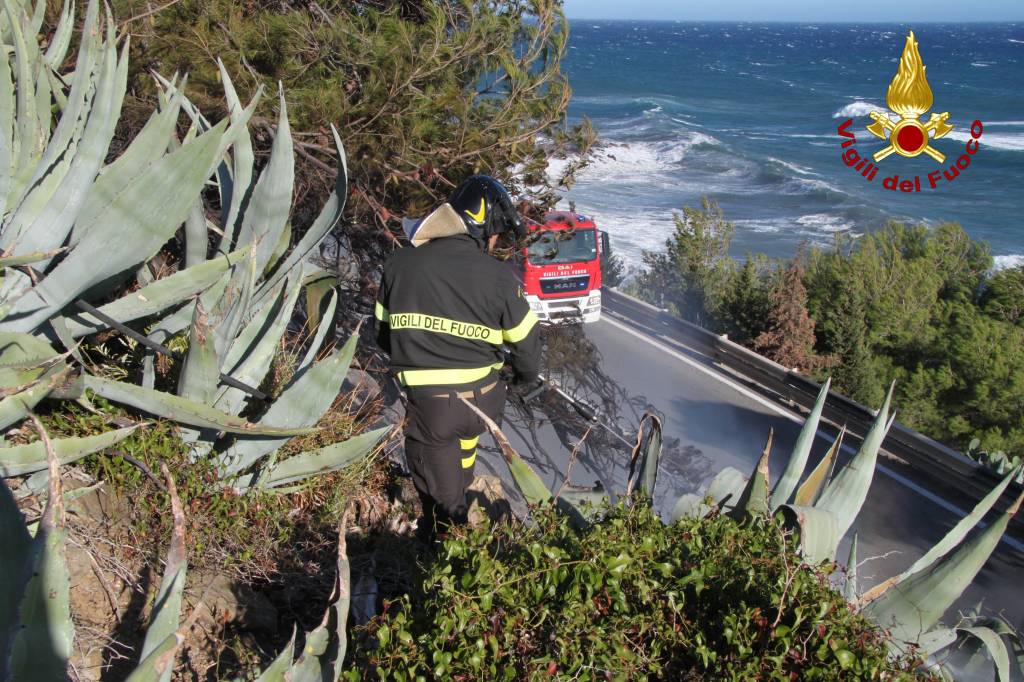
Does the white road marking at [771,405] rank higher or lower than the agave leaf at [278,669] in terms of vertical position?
lower

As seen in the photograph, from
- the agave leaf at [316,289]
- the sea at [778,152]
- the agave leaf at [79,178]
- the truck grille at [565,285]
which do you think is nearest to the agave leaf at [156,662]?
the agave leaf at [79,178]

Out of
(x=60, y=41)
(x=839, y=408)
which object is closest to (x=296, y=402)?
(x=60, y=41)

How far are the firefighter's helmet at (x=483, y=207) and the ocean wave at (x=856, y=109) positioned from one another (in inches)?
3097

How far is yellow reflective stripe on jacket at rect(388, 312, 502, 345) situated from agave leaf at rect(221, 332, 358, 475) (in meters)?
0.37

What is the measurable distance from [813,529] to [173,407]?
2495 mm

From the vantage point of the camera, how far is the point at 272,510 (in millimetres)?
3801

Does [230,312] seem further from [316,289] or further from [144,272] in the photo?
[316,289]

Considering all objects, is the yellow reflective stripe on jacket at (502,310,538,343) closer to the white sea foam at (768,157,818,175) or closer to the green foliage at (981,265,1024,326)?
the green foliage at (981,265,1024,326)

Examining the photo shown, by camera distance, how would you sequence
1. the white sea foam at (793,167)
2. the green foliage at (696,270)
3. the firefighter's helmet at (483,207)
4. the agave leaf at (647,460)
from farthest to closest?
the white sea foam at (793,167), the green foliage at (696,270), the firefighter's helmet at (483,207), the agave leaf at (647,460)

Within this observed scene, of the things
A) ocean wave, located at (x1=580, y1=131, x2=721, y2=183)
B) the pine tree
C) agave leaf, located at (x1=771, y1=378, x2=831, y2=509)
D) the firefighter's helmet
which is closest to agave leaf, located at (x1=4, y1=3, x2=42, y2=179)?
the firefighter's helmet

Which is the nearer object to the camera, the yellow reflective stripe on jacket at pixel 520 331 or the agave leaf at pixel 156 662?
the agave leaf at pixel 156 662

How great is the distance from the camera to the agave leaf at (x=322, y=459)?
3842 millimetres

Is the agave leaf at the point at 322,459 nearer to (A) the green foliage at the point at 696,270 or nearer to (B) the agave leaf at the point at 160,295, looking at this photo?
(B) the agave leaf at the point at 160,295

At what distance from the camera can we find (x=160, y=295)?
3.37 metres
